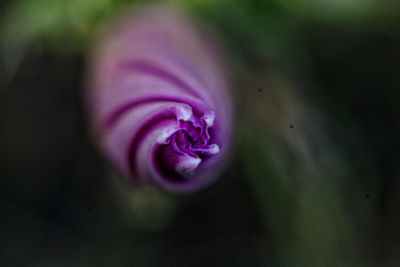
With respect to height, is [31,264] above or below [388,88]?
below

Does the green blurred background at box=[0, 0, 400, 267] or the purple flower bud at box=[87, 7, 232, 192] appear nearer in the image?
the purple flower bud at box=[87, 7, 232, 192]

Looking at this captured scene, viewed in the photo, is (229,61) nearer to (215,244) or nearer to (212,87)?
(212,87)

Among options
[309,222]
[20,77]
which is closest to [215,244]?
[309,222]

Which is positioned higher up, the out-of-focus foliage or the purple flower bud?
the out-of-focus foliage

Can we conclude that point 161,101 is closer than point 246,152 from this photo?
Yes

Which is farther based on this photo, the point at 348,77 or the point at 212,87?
the point at 348,77
